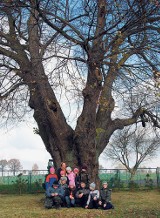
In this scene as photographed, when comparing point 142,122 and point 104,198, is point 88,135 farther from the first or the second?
point 142,122

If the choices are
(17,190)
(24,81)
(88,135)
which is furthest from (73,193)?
(17,190)

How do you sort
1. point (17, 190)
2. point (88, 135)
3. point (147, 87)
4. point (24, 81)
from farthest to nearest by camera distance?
point (17, 190) → point (24, 81) → point (88, 135) → point (147, 87)

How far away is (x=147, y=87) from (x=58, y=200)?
4261mm

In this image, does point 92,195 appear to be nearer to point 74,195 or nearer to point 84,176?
point 74,195

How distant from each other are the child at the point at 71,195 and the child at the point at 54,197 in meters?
0.24

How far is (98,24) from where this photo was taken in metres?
11.4

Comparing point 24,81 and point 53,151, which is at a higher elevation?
point 24,81

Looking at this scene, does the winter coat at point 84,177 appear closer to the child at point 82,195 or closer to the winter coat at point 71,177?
the winter coat at point 71,177

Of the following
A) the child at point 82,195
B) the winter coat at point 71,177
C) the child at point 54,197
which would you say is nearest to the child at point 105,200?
the child at point 82,195

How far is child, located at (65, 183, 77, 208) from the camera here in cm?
1175

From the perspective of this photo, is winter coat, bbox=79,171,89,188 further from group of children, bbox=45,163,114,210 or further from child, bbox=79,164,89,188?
group of children, bbox=45,163,114,210

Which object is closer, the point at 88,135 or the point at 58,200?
the point at 58,200

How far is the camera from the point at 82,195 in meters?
11.8

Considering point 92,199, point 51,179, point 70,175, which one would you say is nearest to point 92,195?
point 92,199
